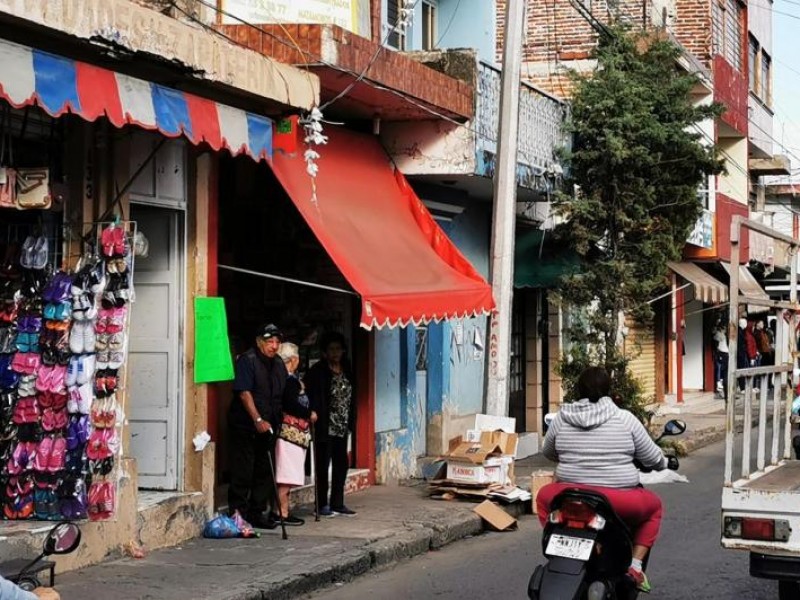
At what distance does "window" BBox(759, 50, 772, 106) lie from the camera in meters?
35.2

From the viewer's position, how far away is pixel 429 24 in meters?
17.3

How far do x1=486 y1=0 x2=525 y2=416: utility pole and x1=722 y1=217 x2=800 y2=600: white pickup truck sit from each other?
5.54 metres

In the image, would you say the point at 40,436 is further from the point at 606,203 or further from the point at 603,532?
the point at 606,203

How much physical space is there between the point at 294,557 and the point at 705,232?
19.0 m

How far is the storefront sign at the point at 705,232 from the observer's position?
26513 millimetres

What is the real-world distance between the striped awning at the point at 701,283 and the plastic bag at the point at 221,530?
51.3ft

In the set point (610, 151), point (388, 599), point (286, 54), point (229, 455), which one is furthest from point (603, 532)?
point (610, 151)

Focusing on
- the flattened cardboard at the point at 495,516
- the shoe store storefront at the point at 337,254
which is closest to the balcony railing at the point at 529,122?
the shoe store storefront at the point at 337,254

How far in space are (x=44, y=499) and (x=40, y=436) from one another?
452 mm

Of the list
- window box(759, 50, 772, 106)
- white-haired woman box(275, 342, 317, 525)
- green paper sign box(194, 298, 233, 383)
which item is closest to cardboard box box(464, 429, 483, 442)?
white-haired woman box(275, 342, 317, 525)

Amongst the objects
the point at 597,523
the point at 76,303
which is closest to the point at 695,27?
the point at 76,303

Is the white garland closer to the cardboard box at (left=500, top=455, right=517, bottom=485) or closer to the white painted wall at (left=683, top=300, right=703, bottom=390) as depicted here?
the cardboard box at (left=500, top=455, right=517, bottom=485)

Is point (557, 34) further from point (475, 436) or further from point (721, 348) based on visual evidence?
point (475, 436)

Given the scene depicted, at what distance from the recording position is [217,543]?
10.7 metres
